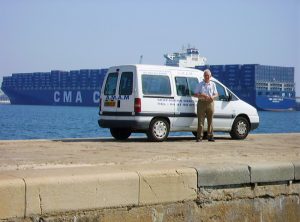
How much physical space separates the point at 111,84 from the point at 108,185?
8.07 meters

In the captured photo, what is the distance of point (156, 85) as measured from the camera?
44.0ft

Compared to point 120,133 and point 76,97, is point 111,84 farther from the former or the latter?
point 76,97

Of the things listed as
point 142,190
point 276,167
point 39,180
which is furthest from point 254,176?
point 39,180

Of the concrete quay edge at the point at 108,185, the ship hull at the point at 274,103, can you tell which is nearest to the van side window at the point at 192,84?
the concrete quay edge at the point at 108,185

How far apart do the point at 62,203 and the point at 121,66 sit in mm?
8196

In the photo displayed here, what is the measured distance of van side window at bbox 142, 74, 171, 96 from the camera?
13.2 metres

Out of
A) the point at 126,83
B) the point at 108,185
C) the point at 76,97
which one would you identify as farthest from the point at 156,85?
the point at 76,97

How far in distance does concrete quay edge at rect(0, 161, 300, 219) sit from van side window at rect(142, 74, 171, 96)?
599cm

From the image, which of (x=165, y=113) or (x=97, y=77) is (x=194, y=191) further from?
(x=97, y=77)

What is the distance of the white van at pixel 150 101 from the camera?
43.0ft

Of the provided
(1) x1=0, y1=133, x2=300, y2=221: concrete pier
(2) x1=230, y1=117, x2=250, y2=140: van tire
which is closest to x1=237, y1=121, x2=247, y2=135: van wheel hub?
(2) x1=230, y1=117, x2=250, y2=140: van tire

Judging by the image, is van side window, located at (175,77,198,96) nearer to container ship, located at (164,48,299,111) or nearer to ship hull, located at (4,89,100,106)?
container ship, located at (164,48,299,111)

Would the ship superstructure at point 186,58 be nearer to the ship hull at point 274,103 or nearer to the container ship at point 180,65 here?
the container ship at point 180,65

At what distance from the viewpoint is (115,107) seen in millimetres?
13508
